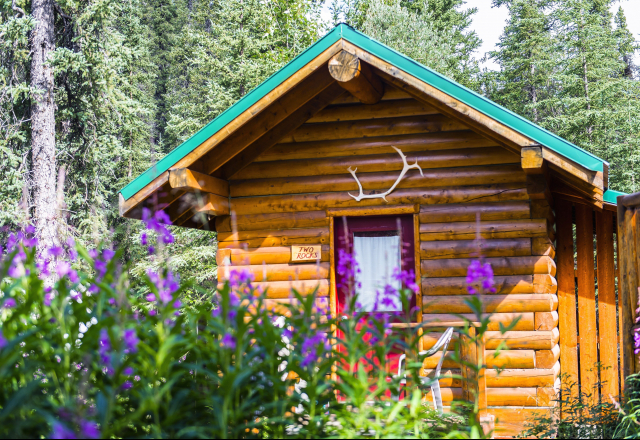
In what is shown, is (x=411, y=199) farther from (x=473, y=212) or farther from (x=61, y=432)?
(x=61, y=432)

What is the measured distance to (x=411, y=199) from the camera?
7.09 meters

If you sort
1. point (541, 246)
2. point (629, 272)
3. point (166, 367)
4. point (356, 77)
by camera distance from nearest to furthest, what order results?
1. point (166, 367)
2. point (629, 272)
3. point (356, 77)
4. point (541, 246)

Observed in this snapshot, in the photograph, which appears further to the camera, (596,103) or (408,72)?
(596,103)

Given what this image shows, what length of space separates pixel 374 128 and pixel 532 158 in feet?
6.96

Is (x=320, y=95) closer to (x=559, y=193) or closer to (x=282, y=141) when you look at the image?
(x=282, y=141)

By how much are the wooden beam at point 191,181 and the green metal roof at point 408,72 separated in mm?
188

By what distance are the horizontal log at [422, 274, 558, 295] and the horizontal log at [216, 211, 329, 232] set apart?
147cm

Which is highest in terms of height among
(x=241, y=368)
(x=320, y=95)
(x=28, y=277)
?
(x=320, y=95)

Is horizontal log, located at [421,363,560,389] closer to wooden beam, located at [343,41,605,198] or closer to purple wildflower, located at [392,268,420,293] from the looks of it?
wooden beam, located at [343,41,605,198]

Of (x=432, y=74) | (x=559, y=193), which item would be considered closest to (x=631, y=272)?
(x=559, y=193)

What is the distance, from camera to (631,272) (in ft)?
17.9

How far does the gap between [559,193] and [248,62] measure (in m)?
16.2

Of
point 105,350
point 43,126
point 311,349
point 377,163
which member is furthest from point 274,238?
point 43,126

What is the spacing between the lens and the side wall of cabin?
21.6 feet
